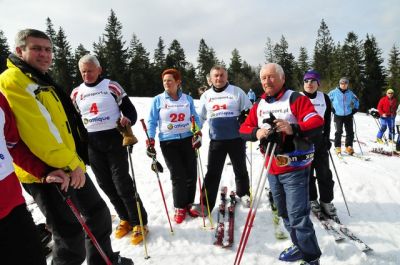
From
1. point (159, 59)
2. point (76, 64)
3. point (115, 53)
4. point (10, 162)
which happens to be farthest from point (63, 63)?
point (10, 162)

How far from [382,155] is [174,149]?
8570mm

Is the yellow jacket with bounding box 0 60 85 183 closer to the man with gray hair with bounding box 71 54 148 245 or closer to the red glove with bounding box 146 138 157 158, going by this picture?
the man with gray hair with bounding box 71 54 148 245

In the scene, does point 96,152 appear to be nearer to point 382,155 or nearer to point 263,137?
point 263,137

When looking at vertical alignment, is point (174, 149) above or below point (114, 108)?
below

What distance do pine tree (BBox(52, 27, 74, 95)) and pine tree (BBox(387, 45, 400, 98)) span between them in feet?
170

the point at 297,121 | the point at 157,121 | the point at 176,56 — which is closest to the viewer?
the point at 297,121

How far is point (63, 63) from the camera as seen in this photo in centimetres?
5047

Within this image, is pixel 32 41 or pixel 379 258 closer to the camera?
pixel 32 41

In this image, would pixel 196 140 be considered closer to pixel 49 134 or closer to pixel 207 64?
pixel 49 134

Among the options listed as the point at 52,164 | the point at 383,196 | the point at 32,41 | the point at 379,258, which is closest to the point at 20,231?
the point at 52,164

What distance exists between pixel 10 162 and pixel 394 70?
61.5 metres

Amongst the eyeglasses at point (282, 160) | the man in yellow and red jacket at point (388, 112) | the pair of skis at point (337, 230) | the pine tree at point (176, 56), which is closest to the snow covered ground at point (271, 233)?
the pair of skis at point (337, 230)

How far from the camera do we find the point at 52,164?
92.8 inches

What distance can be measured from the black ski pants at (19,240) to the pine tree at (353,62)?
5030 centimetres
